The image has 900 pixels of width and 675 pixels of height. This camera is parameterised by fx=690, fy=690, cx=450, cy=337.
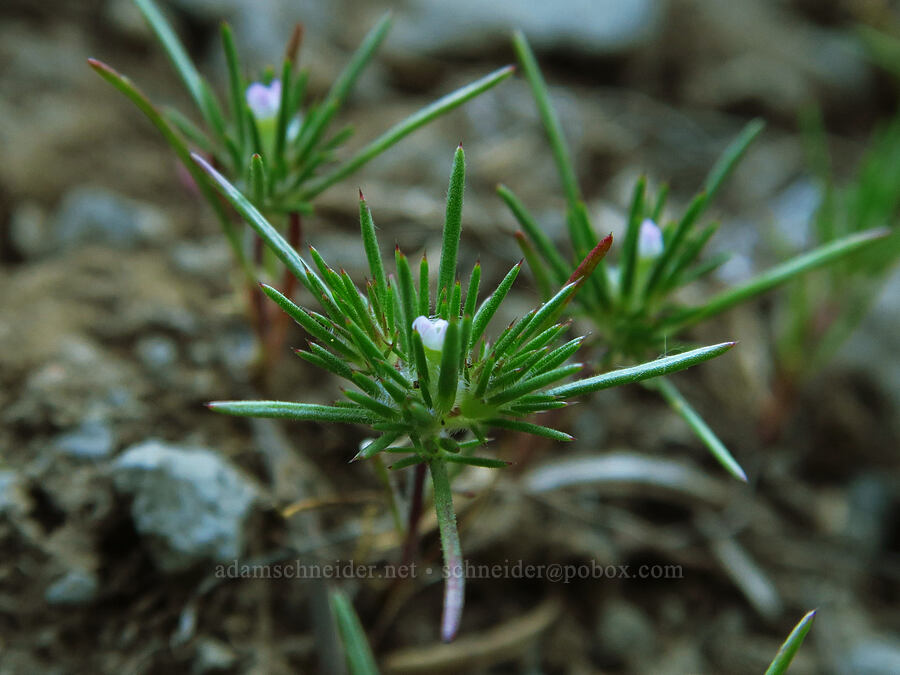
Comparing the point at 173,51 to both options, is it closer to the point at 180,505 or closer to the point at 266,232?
the point at 266,232

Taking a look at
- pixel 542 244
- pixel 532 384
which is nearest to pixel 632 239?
pixel 542 244

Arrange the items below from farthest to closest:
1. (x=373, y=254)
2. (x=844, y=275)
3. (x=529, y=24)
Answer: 1. (x=529, y=24)
2. (x=844, y=275)
3. (x=373, y=254)

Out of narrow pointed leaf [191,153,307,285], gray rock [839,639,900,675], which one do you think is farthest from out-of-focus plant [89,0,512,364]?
gray rock [839,639,900,675]

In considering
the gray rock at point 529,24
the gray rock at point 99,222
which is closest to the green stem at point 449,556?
the gray rock at point 99,222

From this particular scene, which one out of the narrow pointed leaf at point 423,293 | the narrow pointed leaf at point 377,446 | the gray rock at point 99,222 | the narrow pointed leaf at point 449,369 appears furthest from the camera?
the gray rock at point 99,222

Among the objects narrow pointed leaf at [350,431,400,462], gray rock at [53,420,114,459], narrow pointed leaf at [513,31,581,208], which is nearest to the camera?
narrow pointed leaf at [350,431,400,462]

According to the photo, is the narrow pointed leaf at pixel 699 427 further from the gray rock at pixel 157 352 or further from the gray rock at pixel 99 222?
the gray rock at pixel 99 222

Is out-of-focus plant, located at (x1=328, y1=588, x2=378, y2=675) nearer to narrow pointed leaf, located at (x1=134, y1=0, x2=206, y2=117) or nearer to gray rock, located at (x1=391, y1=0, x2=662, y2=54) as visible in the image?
narrow pointed leaf, located at (x1=134, y1=0, x2=206, y2=117)
